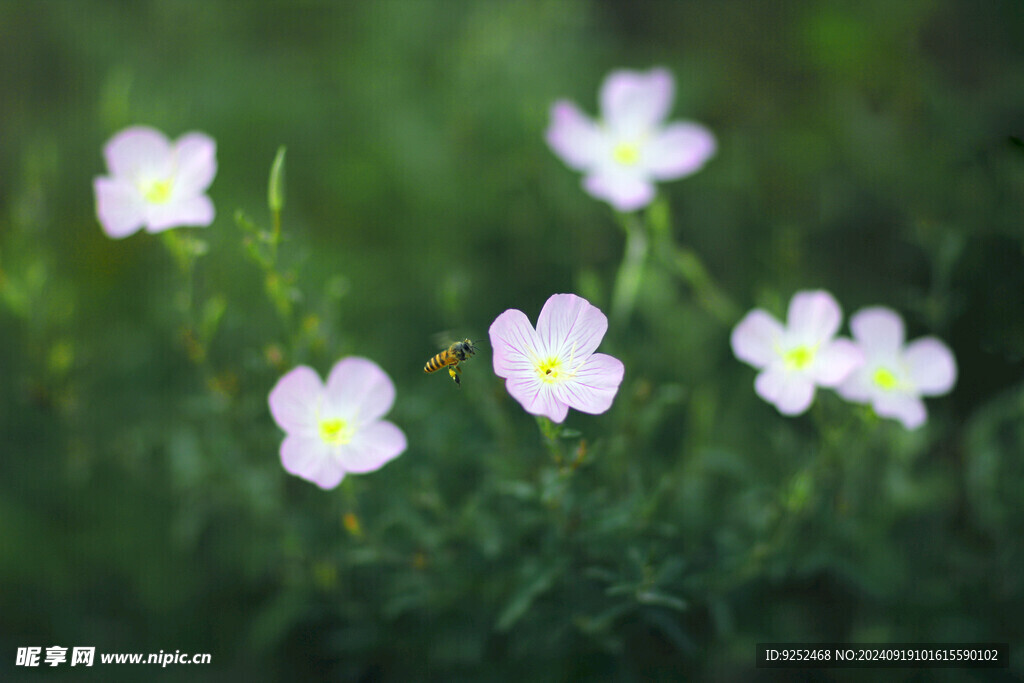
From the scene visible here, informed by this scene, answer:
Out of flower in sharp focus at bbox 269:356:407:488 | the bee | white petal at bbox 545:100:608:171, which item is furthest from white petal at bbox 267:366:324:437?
white petal at bbox 545:100:608:171

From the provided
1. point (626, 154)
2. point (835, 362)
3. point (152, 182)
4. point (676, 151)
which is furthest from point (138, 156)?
point (835, 362)

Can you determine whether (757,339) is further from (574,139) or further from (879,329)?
(574,139)

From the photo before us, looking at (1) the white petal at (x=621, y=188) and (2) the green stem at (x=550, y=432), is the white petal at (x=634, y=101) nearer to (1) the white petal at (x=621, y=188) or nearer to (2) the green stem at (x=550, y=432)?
(1) the white petal at (x=621, y=188)

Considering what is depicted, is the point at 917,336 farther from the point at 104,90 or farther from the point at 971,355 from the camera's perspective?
the point at 104,90

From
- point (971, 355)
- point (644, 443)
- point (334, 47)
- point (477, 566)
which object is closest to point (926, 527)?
point (971, 355)

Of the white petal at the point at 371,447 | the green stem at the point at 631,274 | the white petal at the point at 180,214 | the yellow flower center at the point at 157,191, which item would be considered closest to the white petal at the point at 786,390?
the green stem at the point at 631,274

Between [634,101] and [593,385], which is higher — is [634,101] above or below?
above

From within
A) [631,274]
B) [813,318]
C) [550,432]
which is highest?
[631,274]
